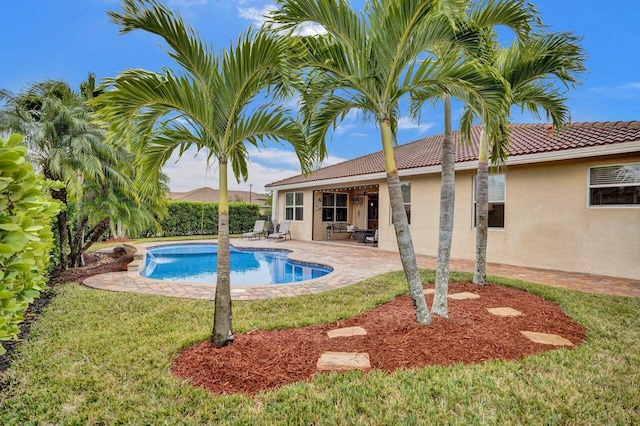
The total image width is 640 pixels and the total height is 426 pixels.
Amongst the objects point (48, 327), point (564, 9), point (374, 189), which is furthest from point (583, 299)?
point (374, 189)

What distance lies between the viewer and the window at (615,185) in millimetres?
8438

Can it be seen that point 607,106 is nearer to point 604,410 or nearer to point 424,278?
point 424,278

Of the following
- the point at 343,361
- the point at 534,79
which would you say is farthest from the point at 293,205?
the point at 343,361

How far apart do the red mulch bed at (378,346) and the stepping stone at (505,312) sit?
0.38ft

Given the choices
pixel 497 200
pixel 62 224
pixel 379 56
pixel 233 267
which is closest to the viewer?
pixel 379 56

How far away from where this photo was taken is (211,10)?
31.2ft

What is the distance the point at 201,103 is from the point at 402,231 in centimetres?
290

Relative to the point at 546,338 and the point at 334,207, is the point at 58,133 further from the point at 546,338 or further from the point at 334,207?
the point at 334,207

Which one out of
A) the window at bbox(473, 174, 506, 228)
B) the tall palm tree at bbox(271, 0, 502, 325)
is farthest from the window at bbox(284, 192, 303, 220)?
the tall palm tree at bbox(271, 0, 502, 325)

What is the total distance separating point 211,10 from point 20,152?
31.0ft

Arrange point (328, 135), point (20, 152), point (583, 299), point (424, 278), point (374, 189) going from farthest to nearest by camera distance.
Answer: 1. point (374, 189)
2. point (424, 278)
3. point (583, 299)
4. point (328, 135)
5. point (20, 152)

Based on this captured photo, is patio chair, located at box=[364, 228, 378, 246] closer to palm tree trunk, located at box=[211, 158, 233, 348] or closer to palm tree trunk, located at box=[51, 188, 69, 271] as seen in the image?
palm tree trunk, located at box=[51, 188, 69, 271]

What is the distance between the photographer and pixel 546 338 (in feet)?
14.3

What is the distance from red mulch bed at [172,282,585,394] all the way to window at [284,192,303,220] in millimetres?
15450
